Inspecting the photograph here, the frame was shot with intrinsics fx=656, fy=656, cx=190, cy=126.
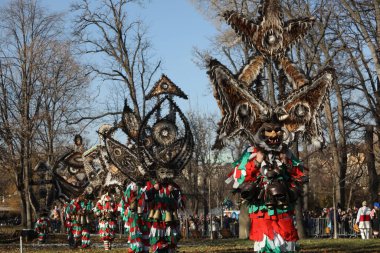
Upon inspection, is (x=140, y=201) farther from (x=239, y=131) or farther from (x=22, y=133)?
(x=22, y=133)

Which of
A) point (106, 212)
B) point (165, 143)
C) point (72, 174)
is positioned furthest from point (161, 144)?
point (72, 174)

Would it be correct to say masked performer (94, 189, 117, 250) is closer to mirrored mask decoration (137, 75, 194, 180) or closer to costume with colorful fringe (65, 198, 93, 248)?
costume with colorful fringe (65, 198, 93, 248)

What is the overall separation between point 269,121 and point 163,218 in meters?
4.86

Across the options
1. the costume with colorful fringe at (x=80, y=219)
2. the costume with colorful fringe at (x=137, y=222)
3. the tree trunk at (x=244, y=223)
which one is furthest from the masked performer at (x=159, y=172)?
the tree trunk at (x=244, y=223)

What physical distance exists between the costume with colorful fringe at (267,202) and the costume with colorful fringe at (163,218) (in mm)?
4224

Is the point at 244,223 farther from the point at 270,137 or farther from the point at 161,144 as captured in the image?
the point at 270,137

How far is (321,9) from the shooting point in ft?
98.1

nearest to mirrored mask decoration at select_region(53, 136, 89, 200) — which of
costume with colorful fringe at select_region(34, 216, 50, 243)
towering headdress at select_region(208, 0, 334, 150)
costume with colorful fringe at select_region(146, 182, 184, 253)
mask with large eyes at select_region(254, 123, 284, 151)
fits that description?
costume with colorful fringe at select_region(34, 216, 50, 243)

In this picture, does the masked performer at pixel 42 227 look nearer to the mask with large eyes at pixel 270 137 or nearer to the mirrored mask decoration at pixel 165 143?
the mirrored mask decoration at pixel 165 143

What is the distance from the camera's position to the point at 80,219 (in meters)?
25.5

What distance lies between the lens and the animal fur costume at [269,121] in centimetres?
1018

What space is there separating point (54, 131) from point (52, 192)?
1288 centimetres

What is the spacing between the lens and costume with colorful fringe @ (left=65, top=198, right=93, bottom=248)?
25250 mm

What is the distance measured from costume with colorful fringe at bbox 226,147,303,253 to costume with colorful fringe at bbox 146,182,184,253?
422 centimetres
